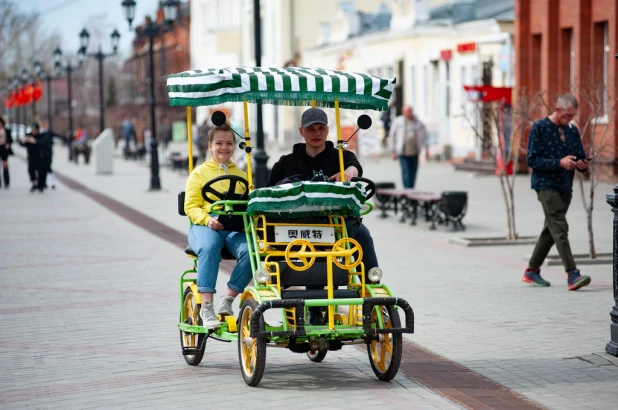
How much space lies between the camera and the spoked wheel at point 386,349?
7.43 metres

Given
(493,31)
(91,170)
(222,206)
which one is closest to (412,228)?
(222,206)

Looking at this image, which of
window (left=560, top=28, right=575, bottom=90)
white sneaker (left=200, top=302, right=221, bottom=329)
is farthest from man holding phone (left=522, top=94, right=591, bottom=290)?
window (left=560, top=28, right=575, bottom=90)

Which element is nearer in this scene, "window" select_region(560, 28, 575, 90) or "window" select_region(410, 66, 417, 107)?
"window" select_region(560, 28, 575, 90)

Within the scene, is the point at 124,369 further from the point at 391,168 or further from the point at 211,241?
the point at 391,168

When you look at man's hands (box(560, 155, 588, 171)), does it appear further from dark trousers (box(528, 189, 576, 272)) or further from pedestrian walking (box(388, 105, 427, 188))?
pedestrian walking (box(388, 105, 427, 188))

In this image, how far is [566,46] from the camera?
30406 mm

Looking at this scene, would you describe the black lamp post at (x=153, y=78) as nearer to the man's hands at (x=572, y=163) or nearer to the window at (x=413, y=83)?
the window at (x=413, y=83)

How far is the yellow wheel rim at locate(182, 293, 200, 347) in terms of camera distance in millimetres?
8301

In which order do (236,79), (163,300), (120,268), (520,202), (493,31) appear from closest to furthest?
(236,79) → (163,300) → (120,268) → (520,202) → (493,31)

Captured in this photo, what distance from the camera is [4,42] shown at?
129 m

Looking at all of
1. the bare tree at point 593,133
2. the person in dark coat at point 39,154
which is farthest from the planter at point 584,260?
the person in dark coat at point 39,154

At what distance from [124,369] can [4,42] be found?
126297mm

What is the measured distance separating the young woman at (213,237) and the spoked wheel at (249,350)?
0.39 m

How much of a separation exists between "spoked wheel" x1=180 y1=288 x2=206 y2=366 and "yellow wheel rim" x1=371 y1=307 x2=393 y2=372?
1.15 m
